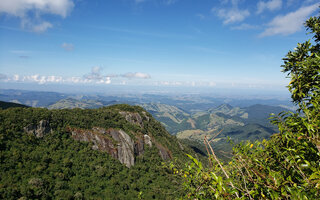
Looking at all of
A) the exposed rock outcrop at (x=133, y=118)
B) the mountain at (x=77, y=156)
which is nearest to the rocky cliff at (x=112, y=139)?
the mountain at (x=77, y=156)

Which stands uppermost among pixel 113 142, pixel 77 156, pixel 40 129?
pixel 40 129

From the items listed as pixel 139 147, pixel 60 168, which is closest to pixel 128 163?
pixel 139 147

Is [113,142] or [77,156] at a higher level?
[113,142]

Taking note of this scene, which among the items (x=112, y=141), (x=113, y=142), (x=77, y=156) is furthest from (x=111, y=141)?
(x=77, y=156)

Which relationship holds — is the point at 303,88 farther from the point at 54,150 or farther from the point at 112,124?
the point at 112,124

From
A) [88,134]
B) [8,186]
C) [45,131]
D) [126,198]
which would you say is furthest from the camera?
[88,134]

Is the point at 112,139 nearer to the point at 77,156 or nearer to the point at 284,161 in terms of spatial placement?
the point at 77,156

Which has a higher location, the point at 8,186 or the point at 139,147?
the point at 8,186
